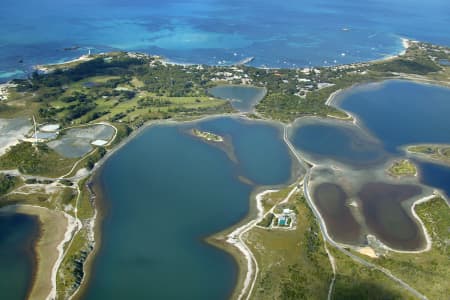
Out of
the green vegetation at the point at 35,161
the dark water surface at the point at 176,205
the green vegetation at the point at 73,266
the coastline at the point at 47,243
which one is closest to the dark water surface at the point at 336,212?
the dark water surface at the point at 176,205

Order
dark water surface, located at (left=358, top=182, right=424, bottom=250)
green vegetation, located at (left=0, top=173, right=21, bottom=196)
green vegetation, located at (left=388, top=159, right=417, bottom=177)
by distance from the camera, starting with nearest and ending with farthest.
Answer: dark water surface, located at (left=358, top=182, right=424, bottom=250), green vegetation, located at (left=0, top=173, right=21, bottom=196), green vegetation, located at (left=388, top=159, right=417, bottom=177)

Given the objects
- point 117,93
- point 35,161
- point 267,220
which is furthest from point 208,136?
point 117,93

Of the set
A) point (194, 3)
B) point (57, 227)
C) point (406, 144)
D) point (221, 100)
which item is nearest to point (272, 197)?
point (57, 227)

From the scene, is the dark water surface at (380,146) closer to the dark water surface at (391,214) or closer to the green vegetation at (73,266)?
the dark water surface at (391,214)

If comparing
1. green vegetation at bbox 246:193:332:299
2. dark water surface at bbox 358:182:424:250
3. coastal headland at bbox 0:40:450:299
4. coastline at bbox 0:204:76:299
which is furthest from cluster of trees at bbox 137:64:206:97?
green vegetation at bbox 246:193:332:299

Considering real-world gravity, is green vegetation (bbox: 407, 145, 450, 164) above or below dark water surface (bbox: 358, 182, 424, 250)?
above

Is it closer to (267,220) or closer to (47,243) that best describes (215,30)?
(267,220)

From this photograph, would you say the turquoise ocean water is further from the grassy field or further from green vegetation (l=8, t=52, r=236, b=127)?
the grassy field
